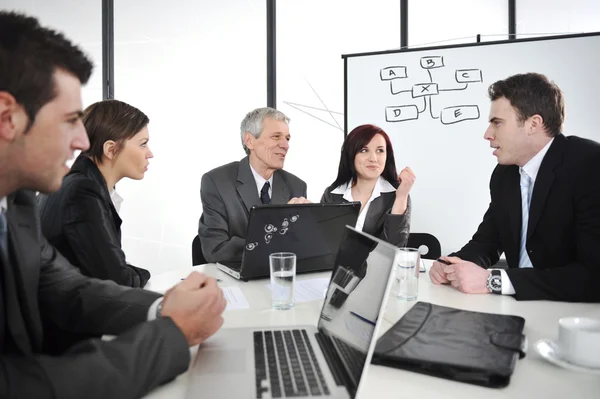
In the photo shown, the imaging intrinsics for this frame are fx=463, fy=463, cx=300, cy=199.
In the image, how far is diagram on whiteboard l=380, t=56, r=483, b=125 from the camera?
329 cm

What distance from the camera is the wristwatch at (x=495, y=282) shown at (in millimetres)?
1486

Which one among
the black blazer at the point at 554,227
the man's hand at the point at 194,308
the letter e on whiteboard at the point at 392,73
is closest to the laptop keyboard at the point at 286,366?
the man's hand at the point at 194,308

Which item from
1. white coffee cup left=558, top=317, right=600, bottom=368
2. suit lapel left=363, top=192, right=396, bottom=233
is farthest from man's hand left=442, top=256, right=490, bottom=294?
suit lapel left=363, top=192, right=396, bottom=233

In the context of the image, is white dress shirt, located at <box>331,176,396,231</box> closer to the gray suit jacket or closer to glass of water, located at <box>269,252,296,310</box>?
the gray suit jacket

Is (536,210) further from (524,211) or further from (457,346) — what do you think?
(457,346)

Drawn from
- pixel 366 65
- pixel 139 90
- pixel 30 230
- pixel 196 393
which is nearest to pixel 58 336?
pixel 30 230

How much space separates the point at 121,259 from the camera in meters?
1.63

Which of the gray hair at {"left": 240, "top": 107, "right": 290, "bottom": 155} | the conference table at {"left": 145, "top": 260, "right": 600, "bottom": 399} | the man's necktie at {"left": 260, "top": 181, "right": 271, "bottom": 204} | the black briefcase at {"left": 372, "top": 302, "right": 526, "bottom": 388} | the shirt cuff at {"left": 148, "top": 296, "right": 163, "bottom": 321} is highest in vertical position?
the gray hair at {"left": 240, "top": 107, "right": 290, "bottom": 155}

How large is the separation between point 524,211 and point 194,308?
4.99ft

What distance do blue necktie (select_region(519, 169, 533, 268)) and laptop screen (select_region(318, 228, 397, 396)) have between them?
116cm

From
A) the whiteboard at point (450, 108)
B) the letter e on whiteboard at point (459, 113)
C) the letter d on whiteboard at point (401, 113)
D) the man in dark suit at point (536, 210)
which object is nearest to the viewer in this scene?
the man in dark suit at point (536, 210)

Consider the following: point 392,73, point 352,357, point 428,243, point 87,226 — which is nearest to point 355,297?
point 352,357

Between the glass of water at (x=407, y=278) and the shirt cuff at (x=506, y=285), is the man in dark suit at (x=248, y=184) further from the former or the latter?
the shirt cuff at (x=506, y=285)

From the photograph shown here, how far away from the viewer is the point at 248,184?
2.63 meters
